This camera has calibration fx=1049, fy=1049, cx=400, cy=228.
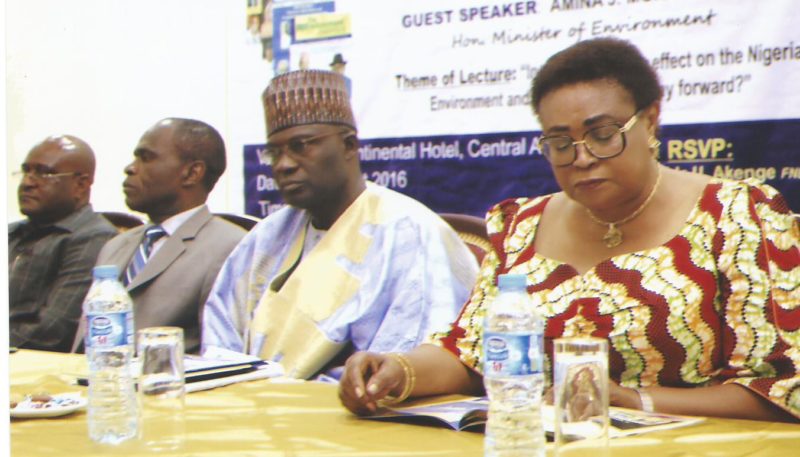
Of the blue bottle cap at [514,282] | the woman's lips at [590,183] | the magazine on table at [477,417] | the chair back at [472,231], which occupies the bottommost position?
the magazine on table at [477,417]

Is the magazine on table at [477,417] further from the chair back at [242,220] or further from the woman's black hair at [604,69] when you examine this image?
the chair back at [242,220]

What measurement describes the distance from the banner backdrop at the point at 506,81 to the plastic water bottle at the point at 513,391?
155 cm

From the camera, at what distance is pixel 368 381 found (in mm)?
1762

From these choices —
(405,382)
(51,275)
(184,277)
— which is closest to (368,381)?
(405,382)

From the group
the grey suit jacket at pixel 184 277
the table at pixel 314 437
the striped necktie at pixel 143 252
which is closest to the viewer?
the table at pixel 314 437

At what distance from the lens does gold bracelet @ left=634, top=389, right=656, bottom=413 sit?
1746mm

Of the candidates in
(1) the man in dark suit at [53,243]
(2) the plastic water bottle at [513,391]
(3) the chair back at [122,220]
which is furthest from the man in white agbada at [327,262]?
(3) the chair back at [122,220]

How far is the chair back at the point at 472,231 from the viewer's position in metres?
2.90

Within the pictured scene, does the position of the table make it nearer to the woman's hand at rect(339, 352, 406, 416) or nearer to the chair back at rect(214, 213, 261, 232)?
the woman's hand at rect(339, 352, 406, 416)

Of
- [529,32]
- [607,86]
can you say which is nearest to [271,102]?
[529,32]

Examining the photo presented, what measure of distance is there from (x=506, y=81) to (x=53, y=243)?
5.90 ft

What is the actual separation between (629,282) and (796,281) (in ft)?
0.96

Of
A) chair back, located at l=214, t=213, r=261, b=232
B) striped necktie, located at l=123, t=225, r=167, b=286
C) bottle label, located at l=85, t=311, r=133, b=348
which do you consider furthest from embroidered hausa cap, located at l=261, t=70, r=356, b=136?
bottle label, located at l=85, t=311, r=133, b=348

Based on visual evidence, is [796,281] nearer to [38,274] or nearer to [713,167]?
[713,167]
